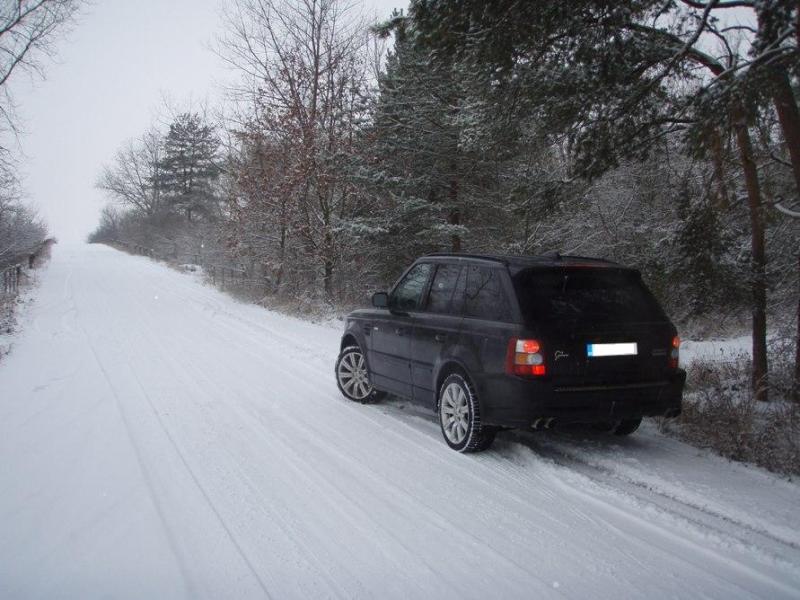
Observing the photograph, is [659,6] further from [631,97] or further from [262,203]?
[262,203]

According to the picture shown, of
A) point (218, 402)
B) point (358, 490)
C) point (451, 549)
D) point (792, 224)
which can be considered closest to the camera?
point (451, 549)

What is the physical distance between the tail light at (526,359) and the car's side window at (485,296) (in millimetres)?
284

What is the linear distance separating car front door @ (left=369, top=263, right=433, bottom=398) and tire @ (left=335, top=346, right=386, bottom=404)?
0.32 meters

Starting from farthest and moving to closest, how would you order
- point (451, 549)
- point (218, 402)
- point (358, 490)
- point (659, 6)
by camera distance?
1. point (218, 402)
2. point (659, 6)
3. point (358, 490)
4. point (451, 549)

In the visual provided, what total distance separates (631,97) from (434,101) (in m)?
8.74

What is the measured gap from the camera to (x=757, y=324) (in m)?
6.99

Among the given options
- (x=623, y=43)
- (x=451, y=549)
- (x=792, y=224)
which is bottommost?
(x=451, y=549)

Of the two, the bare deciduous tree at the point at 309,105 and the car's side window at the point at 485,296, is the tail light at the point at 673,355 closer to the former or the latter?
the car's side window at the point at 485,296

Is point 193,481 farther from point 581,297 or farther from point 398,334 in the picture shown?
point 581,297

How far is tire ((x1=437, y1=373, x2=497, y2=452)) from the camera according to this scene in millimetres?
4898

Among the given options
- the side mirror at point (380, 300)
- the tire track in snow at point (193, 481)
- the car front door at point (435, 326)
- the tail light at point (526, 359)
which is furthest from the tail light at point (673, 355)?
the tire track in snow at point (193, 481)

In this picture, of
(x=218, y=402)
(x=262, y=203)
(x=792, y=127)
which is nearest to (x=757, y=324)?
(x=792, y=127)

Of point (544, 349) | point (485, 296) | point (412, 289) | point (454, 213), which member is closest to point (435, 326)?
point (485, 296)

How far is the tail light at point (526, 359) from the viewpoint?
4.44 meters
